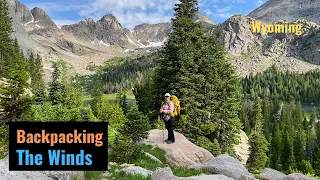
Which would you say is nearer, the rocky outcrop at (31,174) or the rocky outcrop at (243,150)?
the rocky outcrop at (31,174)

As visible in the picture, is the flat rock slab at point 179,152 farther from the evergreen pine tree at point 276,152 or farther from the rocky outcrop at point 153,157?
the evergreen pine tree at point 276,152

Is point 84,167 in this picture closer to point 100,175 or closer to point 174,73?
point 100,175

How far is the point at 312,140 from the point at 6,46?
99288 mm

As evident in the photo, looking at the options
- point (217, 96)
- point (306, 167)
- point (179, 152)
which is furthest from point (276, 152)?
point (179, 152)

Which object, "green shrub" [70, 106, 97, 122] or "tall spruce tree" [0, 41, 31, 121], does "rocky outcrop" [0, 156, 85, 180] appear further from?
"tall spruce tree" [0, 41, 31, 121]

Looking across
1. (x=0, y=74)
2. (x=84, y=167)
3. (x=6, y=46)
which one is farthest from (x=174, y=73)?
(x=6, y=46)

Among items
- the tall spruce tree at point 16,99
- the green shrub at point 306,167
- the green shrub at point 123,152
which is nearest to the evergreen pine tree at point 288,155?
the green shrub at point 306,167

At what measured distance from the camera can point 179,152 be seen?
798 inches

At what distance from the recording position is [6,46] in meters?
70.9

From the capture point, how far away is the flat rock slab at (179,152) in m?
19.5

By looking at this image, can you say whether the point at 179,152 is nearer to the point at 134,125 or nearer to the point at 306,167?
the point at 134,125

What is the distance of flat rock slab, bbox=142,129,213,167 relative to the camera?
19.5 m

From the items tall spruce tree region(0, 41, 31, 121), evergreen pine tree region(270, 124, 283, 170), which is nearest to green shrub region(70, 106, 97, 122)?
tall spruce tree region(0, 41, 31, 121)

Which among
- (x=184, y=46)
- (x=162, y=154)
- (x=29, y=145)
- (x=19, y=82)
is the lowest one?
(x=162, y=154)
